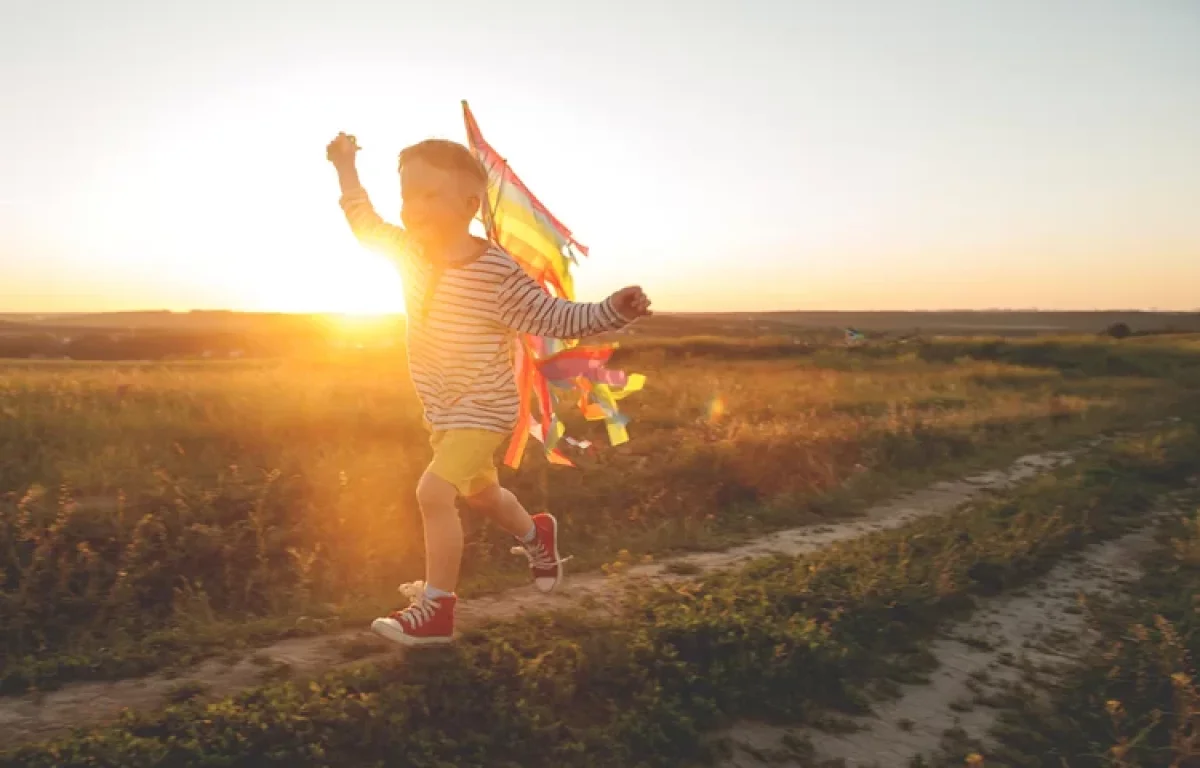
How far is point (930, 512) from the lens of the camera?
8.05 meters

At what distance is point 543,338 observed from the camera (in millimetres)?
4574

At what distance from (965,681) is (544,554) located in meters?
2.35

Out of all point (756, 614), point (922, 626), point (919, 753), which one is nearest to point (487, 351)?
point (756, 614)

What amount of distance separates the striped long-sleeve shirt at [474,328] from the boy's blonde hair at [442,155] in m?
0.40

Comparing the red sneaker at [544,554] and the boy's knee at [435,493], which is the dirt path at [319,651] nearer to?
the red sneaker at [544,554]

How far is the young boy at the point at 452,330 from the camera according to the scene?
3.91 meters

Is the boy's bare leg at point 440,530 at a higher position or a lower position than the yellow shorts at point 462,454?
lower

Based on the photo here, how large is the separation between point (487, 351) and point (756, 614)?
217 centimetres

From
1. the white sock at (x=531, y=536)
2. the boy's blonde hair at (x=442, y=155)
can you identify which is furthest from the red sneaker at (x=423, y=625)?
the boy's blonde hair at (x=442, y=155)

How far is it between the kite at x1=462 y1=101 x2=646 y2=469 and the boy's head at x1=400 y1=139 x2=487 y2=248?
1.24 feet

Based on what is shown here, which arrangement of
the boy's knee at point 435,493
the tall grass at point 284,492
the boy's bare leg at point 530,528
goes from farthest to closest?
the tall grass at point 284,492 < the boy's bare leg at point 530,528 < the boy's knee at point 435,493

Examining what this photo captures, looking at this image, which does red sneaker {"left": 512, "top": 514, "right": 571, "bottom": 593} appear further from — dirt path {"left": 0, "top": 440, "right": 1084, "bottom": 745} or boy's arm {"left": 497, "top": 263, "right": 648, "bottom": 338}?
boy's arm {"left": 497, "top": 263, "right": 648, "bottom": 338}

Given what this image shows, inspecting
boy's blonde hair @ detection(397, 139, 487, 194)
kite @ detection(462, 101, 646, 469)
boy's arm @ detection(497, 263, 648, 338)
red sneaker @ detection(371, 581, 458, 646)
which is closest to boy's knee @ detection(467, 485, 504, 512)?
kite @ detection(462, 101, 646, 469)

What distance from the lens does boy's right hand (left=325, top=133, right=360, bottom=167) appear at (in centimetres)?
446
